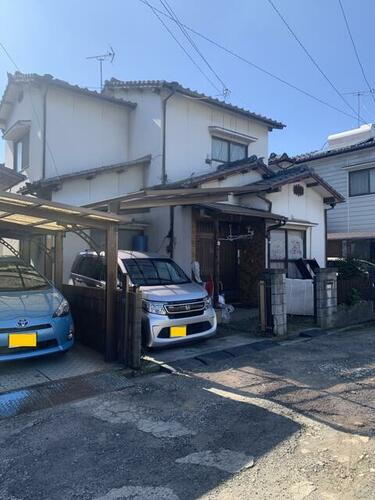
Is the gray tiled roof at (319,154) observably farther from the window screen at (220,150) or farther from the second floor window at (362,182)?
the window screen at (220,150)

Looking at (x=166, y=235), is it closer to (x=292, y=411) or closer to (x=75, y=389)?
(x=75, y=389)

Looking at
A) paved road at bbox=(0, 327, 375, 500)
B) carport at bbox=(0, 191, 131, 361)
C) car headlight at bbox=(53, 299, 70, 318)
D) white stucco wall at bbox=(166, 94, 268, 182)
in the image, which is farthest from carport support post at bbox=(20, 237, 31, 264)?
paved road at bbox=(0, 327, 375, 500)

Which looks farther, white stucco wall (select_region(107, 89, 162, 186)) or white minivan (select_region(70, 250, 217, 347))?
white stucco wall (select_region(107, 89, 162, 186))

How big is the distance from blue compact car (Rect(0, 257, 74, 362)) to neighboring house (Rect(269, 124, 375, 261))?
11228 mm

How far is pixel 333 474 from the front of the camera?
10.1ft

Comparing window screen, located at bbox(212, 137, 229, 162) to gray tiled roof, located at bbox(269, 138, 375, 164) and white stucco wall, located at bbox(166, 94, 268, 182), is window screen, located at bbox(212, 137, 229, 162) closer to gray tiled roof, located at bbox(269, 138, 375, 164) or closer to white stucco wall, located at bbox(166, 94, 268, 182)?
white stucco wall, located at bbox(166, 94, 268, 182)

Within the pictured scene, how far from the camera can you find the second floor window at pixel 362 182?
1545 cm

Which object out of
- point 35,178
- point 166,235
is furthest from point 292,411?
point 35,178

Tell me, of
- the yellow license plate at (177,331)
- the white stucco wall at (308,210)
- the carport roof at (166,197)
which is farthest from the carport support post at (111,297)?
the white stucco wall at (308,210)

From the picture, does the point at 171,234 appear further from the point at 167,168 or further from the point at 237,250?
the point at 237,250


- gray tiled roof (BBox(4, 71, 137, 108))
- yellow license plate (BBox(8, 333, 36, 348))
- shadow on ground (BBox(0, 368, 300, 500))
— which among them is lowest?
shadow on ground (BBox(0, 368, 300, 500))

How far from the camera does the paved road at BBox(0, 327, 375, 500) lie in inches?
115

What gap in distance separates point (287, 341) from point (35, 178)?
24.7 ft

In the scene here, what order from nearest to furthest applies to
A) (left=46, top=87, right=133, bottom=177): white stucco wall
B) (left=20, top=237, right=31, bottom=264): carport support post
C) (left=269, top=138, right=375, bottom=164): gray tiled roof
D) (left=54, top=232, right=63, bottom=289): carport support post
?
1. (left=54, top=232, right=63, bottom=289): carport support post
2. (left=20, top=237, right=31, bottom=264): carport support post
3. (left=46, top=87, right=133, bottom=177): white stucco wall
4. (left=269, top=138, right=375, bottom=164): gray tiled roof
